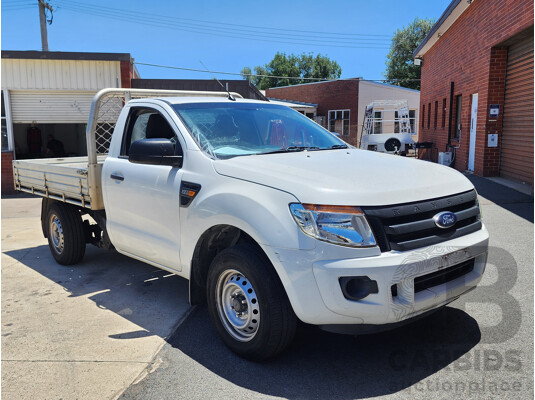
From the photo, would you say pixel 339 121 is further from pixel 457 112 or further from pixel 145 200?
pixel 145 200

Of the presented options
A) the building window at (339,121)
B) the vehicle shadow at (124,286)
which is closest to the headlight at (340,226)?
the vehicle shadow at (124,286)

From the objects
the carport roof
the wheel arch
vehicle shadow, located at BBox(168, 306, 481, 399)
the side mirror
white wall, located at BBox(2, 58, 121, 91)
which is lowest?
vehicle shadow, located at BBox(168, 306, 481, 399)

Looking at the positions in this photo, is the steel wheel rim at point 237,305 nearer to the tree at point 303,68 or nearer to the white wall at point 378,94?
the white wall at point 378,94

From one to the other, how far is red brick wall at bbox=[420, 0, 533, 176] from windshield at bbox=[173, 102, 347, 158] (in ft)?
24.9

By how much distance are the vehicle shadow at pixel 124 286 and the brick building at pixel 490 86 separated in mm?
8669

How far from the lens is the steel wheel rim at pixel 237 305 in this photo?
11.2ft

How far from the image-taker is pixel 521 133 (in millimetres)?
11094

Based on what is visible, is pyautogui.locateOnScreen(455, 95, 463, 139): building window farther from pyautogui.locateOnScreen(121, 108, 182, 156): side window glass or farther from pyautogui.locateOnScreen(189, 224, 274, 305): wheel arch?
pyautogui.locateOnScreen(189, 224, 274, 305): wheel arch

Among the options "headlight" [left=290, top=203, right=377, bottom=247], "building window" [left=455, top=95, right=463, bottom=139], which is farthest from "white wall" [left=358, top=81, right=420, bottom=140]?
"headlight" [left=290, top=203, right=377, bottom=247]

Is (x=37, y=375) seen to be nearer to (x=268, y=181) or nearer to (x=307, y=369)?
(x=307, y=369)

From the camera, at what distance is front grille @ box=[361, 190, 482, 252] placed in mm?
3014

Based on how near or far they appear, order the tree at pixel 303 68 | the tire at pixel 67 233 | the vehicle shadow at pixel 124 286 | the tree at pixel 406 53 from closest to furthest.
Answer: the vehicle shadow at pixel 124 286 → the tire at pixel 67 233 → the tree at pixel 406 53 → the tree at pixel 303 68

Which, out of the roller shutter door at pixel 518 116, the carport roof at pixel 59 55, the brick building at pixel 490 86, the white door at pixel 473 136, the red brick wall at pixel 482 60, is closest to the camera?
the roller shutter door at pixel 518 116

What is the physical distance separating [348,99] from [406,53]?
2250 cm
